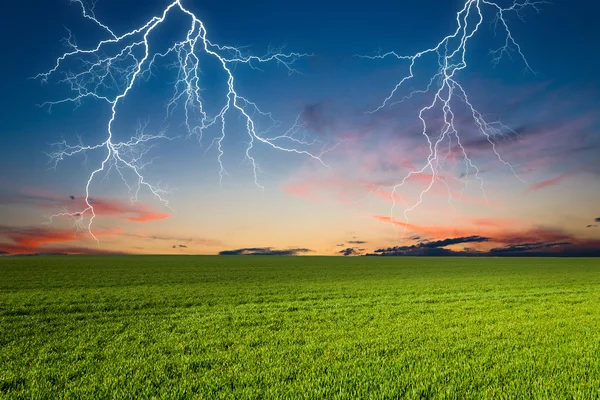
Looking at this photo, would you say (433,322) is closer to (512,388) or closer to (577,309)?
(512,388)

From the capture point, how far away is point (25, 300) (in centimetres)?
1775

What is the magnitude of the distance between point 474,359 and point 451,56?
22.7 m

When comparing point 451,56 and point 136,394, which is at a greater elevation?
point 451,56

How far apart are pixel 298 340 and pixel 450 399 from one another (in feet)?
14.5

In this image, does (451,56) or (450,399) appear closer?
(450,399)

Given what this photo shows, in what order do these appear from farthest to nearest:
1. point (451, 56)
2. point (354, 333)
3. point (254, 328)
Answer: point (451, 56) → point (254, 328) → point (354, 333)

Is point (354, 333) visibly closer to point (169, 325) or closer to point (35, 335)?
point (169, 325)

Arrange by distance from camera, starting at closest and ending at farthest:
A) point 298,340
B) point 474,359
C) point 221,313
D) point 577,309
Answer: point 474,359
point 298,340
point 221,313
point 577,309

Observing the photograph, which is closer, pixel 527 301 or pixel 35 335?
pixel 35 335

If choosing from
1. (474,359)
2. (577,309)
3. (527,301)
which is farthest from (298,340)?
(527,301)

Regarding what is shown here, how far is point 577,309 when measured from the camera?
15.1 m

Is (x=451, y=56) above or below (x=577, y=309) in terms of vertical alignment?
above

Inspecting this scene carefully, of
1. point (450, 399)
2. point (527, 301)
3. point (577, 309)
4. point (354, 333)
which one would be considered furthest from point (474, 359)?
point (527, 301)

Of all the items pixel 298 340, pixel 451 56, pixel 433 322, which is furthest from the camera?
pixel 451 56
